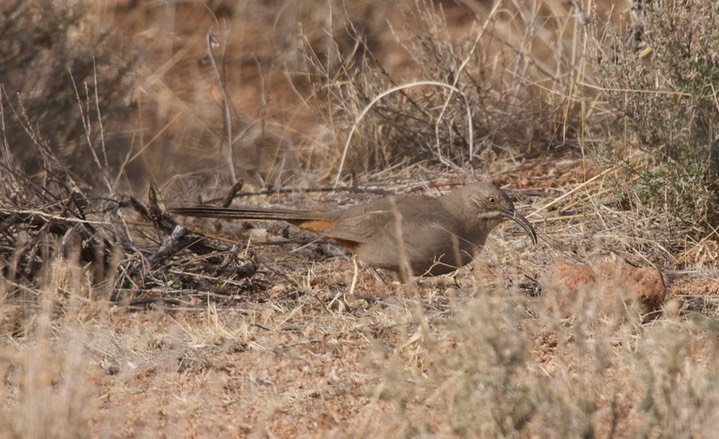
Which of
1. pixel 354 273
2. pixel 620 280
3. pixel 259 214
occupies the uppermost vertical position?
pixel 620 280

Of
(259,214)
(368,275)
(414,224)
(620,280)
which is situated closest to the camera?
(620,280)

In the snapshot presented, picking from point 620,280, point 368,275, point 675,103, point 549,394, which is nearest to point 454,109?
point 368,275

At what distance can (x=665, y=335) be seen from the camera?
3.17 meters

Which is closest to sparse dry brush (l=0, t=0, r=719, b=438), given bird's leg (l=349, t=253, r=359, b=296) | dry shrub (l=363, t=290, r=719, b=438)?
dry shrub (l=363, t=290, r=719, b=438)

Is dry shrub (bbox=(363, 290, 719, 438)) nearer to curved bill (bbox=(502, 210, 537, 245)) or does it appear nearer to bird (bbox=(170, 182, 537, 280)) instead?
bird (bbox=(170, 182, 537, 280))

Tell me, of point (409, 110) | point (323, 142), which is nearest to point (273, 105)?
point (323, 142)

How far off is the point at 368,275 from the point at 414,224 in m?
0.71

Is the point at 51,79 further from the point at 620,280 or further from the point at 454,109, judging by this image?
the point at 620,280

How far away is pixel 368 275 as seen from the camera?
630 centimetres

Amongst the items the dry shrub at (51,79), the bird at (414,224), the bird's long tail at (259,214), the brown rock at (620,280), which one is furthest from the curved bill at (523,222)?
the dry shrub at (51,79)

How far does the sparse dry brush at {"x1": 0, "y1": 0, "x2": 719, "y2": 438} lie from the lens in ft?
10.6

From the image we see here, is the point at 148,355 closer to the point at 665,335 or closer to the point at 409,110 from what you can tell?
the point at 665,335

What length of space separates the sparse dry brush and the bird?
19cm

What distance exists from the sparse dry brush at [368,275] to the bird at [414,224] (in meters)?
0.19
